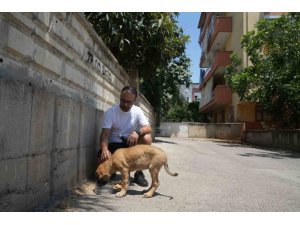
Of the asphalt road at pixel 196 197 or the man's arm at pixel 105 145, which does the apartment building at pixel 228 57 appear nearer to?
the asphalt road at pixel 196 197

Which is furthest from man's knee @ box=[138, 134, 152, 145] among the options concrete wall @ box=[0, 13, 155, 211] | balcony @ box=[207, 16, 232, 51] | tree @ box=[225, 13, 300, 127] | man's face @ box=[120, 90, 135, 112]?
balcony @ box=[207, 16, 232, 51]

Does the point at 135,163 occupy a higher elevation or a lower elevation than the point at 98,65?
lower

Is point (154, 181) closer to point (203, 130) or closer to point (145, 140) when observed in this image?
point (145, 140)

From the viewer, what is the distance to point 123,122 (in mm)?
5859

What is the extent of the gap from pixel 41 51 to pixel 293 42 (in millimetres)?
15363

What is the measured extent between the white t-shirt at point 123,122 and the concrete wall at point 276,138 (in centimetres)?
1458

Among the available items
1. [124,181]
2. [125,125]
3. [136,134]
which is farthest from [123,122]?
[124,181]

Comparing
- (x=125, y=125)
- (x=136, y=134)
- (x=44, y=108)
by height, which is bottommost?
(x=136, y=134)

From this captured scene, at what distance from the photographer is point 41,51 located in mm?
4309

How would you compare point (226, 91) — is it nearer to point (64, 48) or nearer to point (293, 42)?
point (293, 42)

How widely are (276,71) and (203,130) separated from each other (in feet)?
56.7

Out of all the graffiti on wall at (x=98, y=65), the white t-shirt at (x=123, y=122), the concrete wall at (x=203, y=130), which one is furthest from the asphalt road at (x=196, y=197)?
the concrete wall at (x=203, y=130)

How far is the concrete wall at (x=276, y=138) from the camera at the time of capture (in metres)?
19.2

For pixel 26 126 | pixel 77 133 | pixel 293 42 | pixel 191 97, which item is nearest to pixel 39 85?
pixel 26 126
